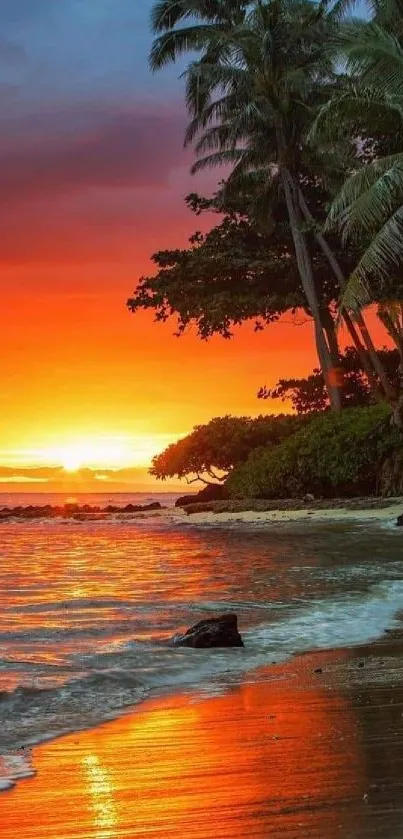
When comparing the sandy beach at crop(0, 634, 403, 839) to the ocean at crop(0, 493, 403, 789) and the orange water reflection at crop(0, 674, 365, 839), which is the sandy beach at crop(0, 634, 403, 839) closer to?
the orange water reflection at crop(0, 674, 365, 839)

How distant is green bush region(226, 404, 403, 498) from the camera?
2633 cm

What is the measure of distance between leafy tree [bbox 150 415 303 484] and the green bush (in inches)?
178

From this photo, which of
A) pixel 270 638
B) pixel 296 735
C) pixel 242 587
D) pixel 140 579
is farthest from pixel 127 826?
pixel 140 579

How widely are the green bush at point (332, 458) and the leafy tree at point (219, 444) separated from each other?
452 centimetres

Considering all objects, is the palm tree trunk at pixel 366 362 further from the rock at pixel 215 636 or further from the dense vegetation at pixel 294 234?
the rock at pixel 215 636

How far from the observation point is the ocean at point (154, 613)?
5.05 m

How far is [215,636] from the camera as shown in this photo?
21.5 feet

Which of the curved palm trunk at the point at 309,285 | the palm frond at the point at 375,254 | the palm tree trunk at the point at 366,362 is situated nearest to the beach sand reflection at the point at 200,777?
the palm frond at the point at 375,254

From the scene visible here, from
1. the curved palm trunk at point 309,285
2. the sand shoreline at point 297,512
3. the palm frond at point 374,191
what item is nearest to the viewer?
the palm frond at point 374,191

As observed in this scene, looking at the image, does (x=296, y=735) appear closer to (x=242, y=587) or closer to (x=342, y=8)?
(x=242, y=587)

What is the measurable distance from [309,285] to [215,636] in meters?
24.6

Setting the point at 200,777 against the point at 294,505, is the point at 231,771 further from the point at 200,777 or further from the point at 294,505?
the point at 294,505

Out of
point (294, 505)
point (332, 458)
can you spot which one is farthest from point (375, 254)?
point (294, 505)

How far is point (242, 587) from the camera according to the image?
419 inches
